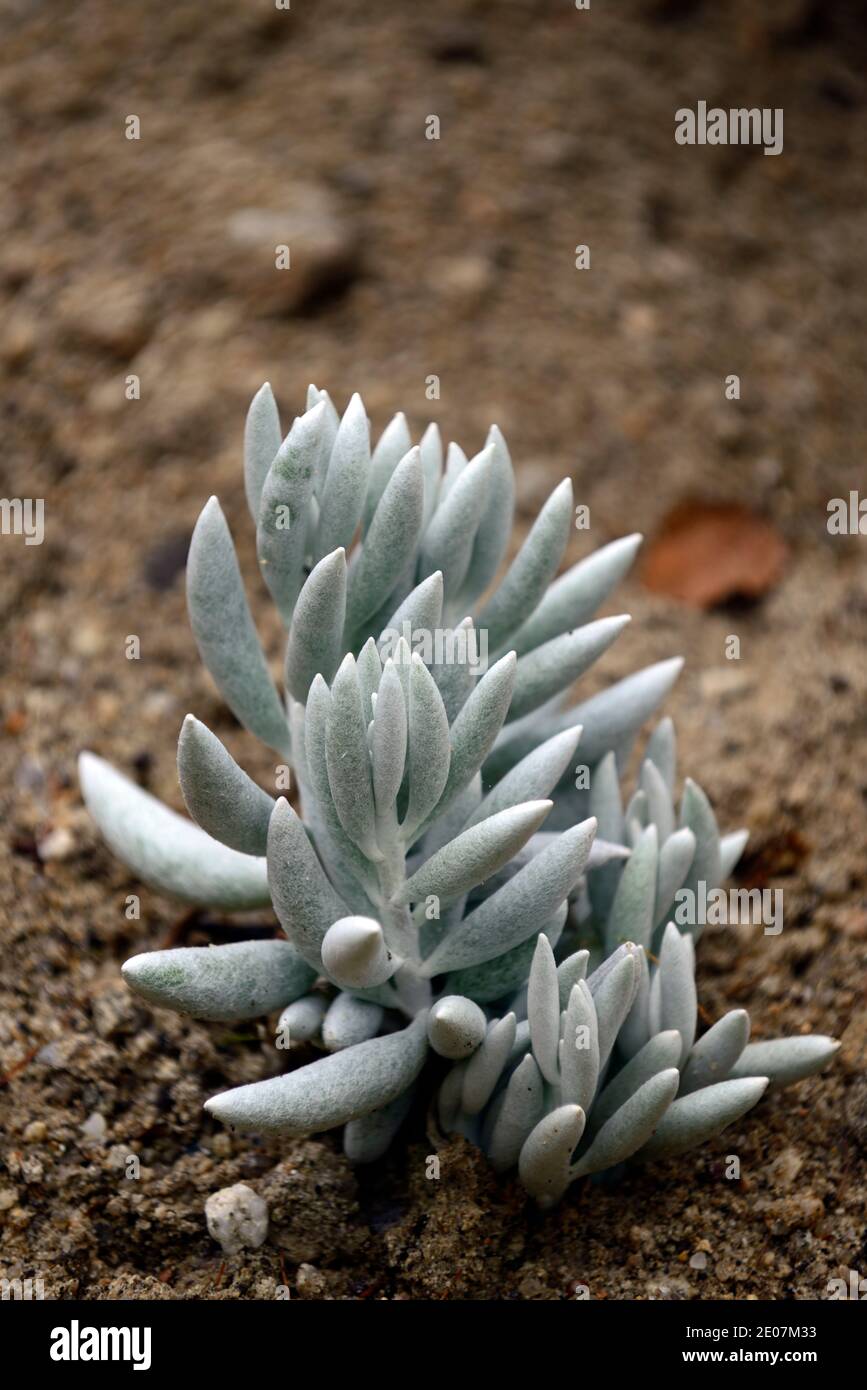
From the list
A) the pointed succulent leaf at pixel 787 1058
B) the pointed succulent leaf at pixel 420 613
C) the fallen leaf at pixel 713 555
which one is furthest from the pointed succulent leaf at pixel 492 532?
the fallen leaf at pixel 713 555

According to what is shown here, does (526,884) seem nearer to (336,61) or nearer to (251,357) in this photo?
(251,357)

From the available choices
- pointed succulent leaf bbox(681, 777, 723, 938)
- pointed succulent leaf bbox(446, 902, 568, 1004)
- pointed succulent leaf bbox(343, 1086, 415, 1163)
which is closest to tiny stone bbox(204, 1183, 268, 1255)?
pointed succulent leaf bbox(343, 1086, 415, 1163)

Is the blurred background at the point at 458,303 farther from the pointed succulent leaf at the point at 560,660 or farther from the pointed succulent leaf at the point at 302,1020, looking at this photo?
the pointed succulent leaf at the point at 302,1020

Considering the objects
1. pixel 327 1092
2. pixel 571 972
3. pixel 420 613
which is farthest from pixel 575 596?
pixel 327 1092

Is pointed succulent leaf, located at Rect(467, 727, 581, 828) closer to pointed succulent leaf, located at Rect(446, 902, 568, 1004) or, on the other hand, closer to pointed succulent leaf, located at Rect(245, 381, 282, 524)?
pointed succulent leaf, located at Rect(446, 902, 568, 1004)

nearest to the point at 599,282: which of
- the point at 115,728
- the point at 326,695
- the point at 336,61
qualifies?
the point at 336,61

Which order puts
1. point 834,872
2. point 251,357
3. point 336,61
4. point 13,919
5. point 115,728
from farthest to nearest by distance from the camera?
point 336,61 < point 251,357 < point 115,728 < point 834,872 < point 13,919
